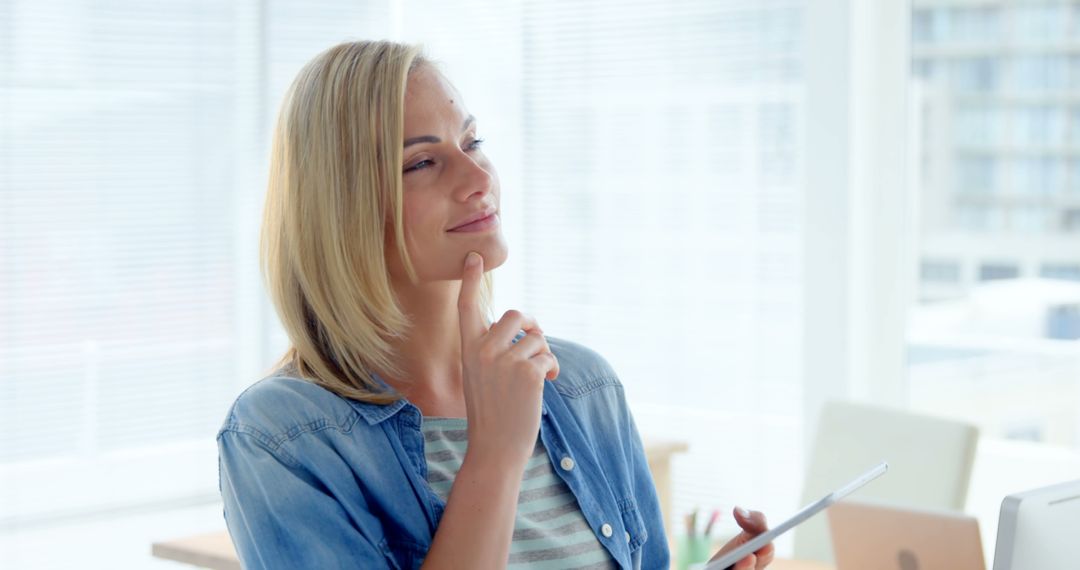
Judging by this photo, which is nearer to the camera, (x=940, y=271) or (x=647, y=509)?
(x=647, y=509)

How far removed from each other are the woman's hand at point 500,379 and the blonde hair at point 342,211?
0.10 metres

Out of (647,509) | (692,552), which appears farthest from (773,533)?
(692,552)

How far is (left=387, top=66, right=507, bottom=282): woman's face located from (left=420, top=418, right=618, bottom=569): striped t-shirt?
0.20m

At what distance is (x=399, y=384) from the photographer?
1.58 metres

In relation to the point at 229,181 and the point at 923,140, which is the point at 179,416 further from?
the point at 923,140

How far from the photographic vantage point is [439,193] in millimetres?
1553

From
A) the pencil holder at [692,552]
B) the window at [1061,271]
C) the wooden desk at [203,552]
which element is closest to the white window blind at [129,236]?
the wooden desk at [203,552]

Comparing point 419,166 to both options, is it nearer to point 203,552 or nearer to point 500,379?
point 500,379

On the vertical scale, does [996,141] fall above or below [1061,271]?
above

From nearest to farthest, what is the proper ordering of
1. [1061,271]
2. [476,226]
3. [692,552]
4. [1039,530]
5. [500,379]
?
[1039,530]
[500,379]
[476,226]
[692,552]
[1061,271]

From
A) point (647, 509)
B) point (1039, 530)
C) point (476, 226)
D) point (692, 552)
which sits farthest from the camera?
point (692, 552)

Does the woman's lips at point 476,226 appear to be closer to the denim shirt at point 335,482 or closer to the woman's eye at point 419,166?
the woman's eye at point 419,166

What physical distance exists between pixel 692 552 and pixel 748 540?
92 centimetres

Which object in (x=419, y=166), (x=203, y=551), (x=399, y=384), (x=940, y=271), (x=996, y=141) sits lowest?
(x=203, y=551)
